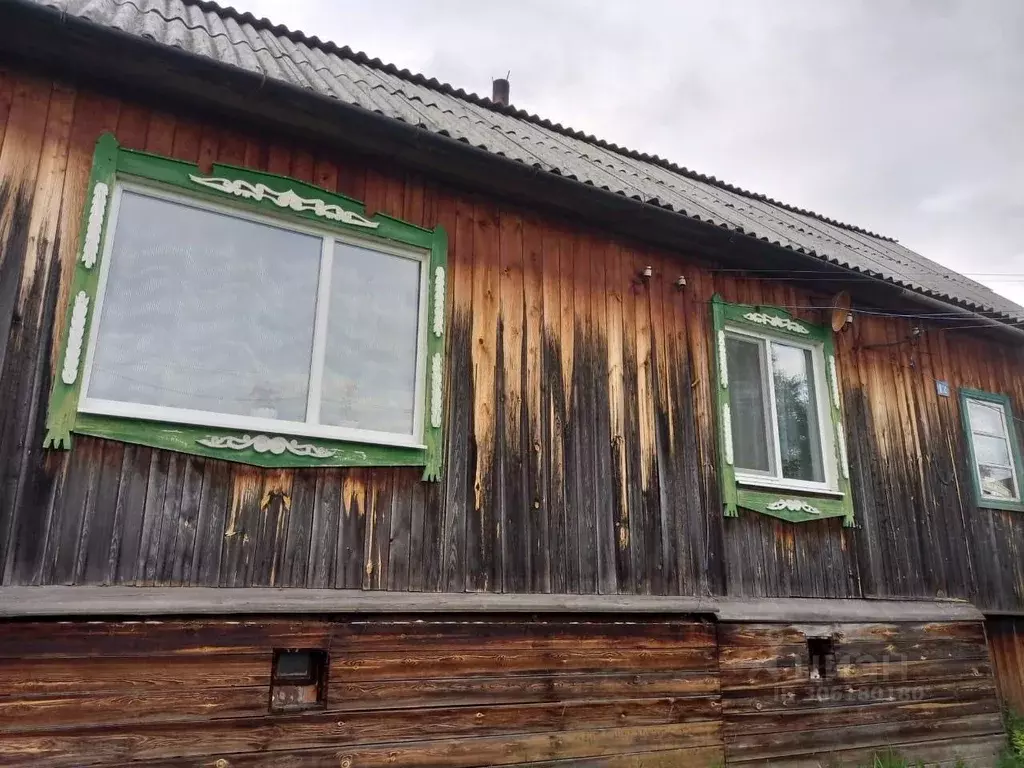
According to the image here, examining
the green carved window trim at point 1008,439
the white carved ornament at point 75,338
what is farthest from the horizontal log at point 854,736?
the white carved ornament at point 75,338

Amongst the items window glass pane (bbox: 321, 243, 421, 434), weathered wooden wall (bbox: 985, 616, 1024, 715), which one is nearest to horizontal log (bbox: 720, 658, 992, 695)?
weathered wooden wall (bbox: 985, 616, 1024, 715)

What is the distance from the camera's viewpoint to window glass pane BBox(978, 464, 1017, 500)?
8.07 meters

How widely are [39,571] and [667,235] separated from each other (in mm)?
4852

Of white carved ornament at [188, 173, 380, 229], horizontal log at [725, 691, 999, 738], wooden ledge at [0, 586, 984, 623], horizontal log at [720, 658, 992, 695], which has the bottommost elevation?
horizontal log at [725, 691, 999, 738]

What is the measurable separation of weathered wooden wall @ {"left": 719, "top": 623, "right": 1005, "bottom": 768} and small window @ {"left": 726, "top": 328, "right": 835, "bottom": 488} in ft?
4.15

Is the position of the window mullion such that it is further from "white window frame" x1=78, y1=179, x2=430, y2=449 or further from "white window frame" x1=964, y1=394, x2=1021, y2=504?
"white window frame" x1=964, y1=394, x2=1021, y2=504

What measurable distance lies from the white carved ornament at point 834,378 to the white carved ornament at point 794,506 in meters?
1.04

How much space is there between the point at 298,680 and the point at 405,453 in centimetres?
140

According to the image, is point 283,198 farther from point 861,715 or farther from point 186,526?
point 861,715

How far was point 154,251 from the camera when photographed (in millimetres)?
4312

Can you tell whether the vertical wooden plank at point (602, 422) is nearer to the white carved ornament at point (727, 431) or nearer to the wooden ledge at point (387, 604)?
the wooden ledge at point (387, 604)

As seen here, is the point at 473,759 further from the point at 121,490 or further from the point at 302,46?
the point at 302,46

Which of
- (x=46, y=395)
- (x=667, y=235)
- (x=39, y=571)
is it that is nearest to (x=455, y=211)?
(x=667, y=235)

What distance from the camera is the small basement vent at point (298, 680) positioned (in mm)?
4145
